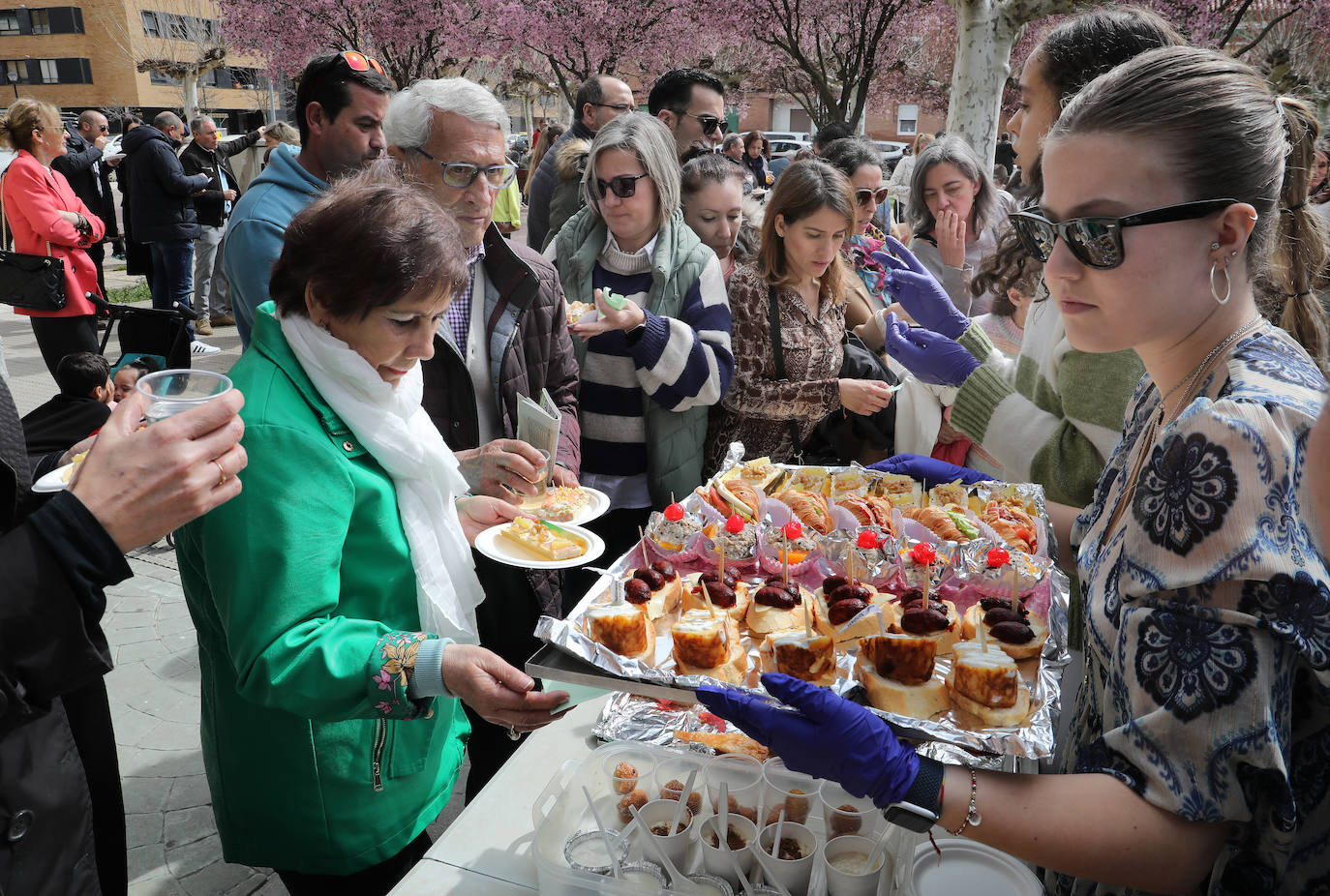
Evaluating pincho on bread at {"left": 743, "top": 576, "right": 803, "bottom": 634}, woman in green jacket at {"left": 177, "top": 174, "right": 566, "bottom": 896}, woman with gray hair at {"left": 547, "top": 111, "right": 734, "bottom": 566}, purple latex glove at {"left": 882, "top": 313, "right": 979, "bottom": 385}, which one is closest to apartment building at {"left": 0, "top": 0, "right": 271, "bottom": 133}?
woman with gray hair at {"left": 547, "top": 111, "right": 734, "bottom": 566}

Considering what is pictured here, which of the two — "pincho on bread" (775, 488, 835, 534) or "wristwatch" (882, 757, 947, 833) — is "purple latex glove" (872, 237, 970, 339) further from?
"wristwatch" (882, 757, 947, 833)

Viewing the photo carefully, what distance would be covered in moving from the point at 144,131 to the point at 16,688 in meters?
9.36

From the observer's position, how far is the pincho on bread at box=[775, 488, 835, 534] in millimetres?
2629

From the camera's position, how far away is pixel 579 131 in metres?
5.54

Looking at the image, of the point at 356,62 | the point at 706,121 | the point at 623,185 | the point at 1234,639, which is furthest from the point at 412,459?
the point at 706,121

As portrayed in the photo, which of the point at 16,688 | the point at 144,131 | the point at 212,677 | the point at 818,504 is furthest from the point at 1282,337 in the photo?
the point at 144,131

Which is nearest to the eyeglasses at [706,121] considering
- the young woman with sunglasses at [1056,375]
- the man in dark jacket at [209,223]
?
the young woman with sunglasses at [1056,375]

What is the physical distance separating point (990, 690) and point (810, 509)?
39.8 inches

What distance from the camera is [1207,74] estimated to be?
4.82ft

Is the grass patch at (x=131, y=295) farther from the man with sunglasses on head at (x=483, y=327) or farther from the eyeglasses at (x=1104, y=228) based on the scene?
the eyeglasses at (x=1104, y=228)

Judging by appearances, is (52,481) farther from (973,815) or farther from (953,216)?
(953,216)

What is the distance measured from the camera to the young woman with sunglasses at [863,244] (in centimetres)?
438

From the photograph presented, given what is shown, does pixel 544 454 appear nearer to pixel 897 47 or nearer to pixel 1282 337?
pixel 1282 337

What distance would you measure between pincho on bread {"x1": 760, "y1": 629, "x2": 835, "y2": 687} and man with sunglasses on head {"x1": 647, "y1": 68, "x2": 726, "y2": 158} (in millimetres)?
4158
